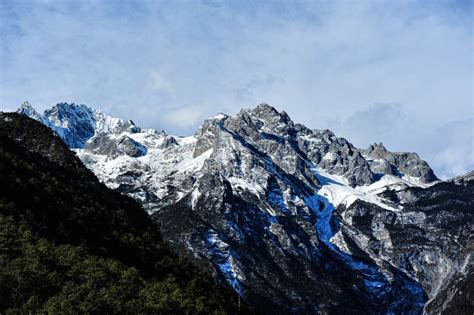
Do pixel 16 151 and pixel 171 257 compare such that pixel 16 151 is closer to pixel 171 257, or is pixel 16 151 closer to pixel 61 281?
pixel 171 257

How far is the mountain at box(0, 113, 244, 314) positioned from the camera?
11288cm

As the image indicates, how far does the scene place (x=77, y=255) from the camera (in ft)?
427

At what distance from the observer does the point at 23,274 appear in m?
112

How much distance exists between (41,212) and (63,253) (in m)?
24.0

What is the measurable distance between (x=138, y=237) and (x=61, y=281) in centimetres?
5267

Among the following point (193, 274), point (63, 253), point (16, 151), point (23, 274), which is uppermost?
point (16, 151)

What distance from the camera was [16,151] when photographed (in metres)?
176

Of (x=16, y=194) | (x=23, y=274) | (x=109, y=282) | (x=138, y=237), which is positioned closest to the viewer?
(x=23, y=274)

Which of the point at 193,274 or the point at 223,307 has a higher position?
the point at 193,274

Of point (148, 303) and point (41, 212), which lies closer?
point (148, 303)

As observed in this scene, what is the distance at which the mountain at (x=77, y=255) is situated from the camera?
113 metres

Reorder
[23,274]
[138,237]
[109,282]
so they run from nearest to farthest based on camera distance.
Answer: [23,274]
[109,282]
[138,237]

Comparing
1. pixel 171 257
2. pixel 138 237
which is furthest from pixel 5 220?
pixel 171 257

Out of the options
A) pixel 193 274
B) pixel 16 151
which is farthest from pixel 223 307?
pixel 16 151
